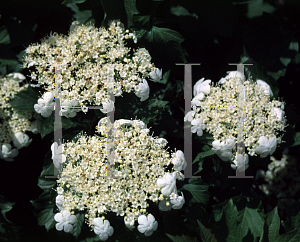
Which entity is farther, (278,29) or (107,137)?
(278,29)

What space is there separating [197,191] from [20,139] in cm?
148

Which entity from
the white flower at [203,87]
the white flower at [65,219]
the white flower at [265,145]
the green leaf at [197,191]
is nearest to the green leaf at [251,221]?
the green leaf at [197,191]

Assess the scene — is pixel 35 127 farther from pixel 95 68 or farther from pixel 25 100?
pixel 95 68

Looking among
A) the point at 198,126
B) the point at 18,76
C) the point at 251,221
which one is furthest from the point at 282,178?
the point at 18,76

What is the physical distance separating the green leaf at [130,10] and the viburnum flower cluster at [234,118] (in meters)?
0.75

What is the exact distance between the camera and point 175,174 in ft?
7.02

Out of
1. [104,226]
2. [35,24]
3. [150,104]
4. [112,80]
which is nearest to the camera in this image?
[104,226]

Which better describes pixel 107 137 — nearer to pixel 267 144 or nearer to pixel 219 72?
pixel 267 144

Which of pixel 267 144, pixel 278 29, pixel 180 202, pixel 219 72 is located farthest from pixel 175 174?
pixel 278 29

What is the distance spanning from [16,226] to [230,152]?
182 cm

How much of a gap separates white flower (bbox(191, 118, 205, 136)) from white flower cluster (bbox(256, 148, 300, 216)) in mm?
1206

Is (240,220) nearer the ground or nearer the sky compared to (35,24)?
nearer the ground

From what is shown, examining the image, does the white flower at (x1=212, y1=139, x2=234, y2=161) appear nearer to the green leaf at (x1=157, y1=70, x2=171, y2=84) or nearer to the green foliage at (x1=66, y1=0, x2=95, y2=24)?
the green leaf at (x1=157, y1=70, x2=171, y2=84)

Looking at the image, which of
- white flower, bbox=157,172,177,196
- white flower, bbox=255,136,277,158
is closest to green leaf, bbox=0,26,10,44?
white flower, bbox=157,172,177,196
